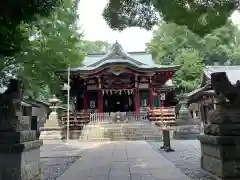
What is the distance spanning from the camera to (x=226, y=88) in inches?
226

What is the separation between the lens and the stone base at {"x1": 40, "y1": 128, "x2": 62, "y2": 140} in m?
21.1

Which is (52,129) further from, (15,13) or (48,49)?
(15,13)

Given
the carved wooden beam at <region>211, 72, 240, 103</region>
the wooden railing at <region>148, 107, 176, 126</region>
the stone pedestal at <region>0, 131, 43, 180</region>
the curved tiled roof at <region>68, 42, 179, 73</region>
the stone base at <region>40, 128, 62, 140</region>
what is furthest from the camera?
the curved tiled roof at <region>68, 42, 179, 73</region>

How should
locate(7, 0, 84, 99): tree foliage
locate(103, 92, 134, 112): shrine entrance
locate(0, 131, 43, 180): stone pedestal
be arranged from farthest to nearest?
locate(103, 92, 134, 112): shrine entrance → locate(7, 0, 84, 99): tree foliage → locate(0, 131, 43, 180): stone pedestal

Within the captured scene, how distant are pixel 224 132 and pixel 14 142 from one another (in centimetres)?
372

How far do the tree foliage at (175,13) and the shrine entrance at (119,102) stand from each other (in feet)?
75.7

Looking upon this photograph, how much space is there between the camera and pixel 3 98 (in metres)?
5.71

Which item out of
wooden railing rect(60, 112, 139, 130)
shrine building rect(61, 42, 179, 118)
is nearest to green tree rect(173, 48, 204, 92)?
shrine building rect(61, 42, 179, 118)

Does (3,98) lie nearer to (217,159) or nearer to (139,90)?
(217,159)

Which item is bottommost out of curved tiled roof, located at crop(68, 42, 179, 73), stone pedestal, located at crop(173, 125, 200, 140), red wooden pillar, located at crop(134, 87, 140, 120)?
stone pedestal, located at crop(173, 125, 200, 140)

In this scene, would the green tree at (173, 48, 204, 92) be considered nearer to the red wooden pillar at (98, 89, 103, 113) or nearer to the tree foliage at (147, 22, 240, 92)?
the tree foliage at (147, 22, 240, 92)

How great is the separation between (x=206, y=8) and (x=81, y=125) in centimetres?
1867

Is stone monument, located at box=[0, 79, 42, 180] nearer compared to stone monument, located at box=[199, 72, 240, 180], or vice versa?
stone monument, located at box=[0, 79, 42, 180]

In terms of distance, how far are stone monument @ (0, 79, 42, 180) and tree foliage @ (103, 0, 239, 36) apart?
2442 millimetres
